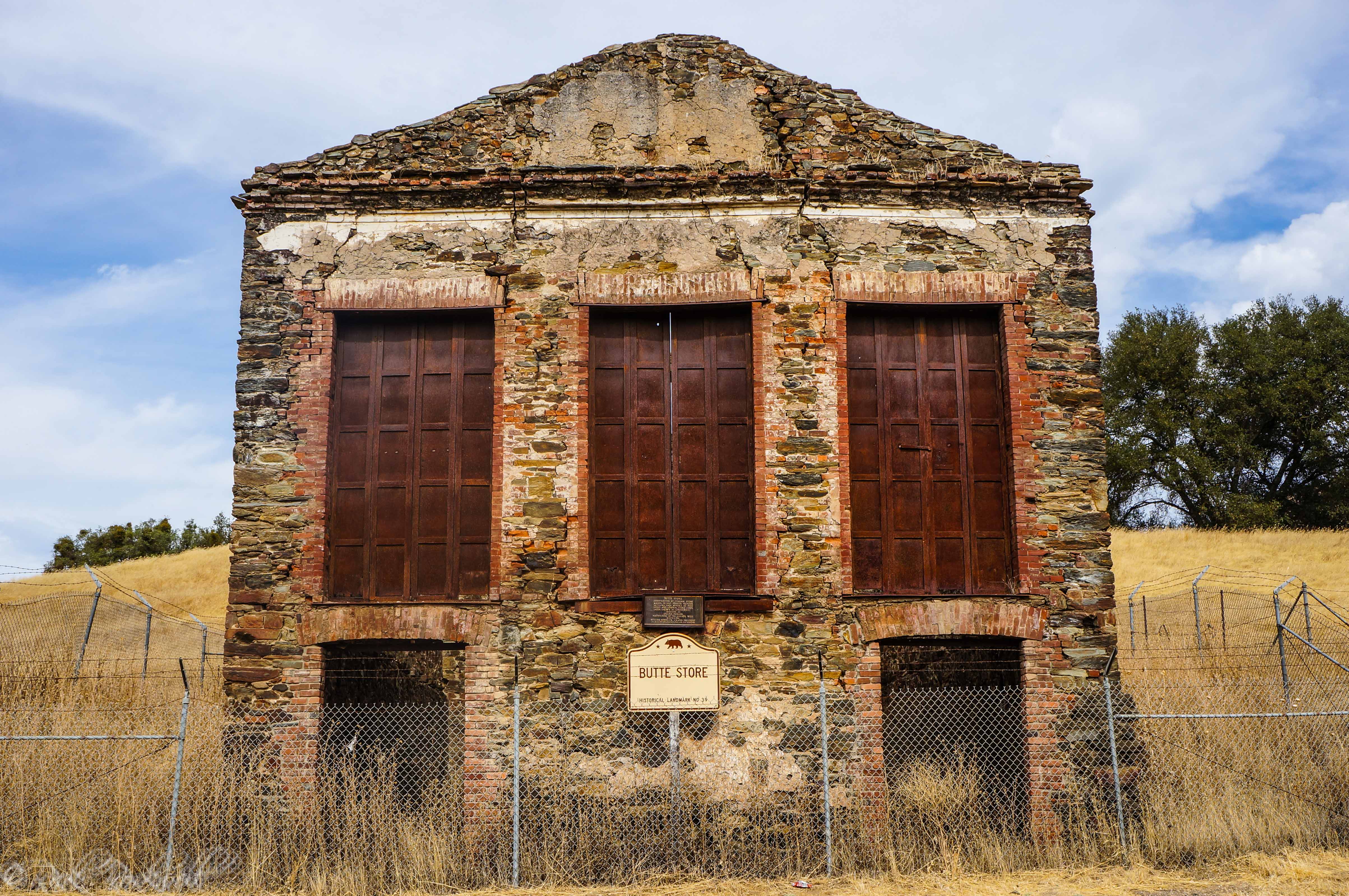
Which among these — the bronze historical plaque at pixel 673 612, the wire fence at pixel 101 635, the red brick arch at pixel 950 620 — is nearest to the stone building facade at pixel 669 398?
the red brick arch at pixel 950 620

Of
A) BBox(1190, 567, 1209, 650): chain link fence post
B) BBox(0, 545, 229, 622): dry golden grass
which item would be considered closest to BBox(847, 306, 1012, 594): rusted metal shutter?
BBox(1190, 567, 1209, 650): chain link fence post

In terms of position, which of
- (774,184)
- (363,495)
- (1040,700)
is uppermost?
(774,184)

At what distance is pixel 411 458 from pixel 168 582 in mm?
20245

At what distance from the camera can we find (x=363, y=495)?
941cm

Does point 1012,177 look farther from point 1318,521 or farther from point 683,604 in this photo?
point 1318,521

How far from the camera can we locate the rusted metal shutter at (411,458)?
365 inches

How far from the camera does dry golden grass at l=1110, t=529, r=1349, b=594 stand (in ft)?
74.5

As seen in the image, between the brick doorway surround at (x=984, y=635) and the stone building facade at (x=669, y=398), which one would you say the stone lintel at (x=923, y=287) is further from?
the brick doorway surround at (x=984, y=635)

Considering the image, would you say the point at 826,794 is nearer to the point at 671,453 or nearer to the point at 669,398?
the point at 671,453

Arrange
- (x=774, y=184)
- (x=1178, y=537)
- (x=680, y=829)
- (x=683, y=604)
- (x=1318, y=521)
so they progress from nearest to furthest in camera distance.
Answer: (x=680, y=829), (x=683, y=604), (x=774, y=184), (x=1178, y=537), (x=1318, y=521)

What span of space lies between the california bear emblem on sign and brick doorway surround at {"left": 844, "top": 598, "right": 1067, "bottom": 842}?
139cm

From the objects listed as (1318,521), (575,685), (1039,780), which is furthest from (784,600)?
(1318,521)

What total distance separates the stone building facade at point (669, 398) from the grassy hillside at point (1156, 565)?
592 inches

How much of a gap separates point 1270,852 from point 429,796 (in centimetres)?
753
